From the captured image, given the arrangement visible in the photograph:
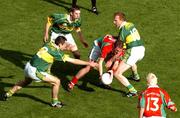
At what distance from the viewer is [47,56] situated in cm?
1468

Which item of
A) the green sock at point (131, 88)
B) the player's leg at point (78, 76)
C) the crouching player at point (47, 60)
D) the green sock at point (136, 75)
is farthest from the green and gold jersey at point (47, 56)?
the green sock at point (136, 75)

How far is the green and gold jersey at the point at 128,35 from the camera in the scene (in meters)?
15.8

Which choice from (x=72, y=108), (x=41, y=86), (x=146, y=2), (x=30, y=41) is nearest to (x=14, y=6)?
(x=30, y=41)

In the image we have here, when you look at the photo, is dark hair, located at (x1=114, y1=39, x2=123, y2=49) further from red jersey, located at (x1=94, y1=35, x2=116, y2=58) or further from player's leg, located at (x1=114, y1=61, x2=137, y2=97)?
player's leg, located at (x1=114, y1=61, x2=137, y2=97)

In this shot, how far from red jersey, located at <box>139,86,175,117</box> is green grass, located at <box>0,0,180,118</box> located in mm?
3074

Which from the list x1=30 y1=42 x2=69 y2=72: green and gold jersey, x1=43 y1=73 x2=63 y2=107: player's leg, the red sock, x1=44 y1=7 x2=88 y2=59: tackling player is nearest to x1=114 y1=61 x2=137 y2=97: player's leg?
the red sock

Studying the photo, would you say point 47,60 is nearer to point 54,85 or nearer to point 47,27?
point 54,85

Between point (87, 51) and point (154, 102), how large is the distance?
27.8 feet

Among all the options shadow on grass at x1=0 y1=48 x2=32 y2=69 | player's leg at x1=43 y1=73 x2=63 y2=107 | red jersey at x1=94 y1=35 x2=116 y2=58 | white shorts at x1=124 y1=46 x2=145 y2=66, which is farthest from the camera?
shadow on grass at x1=0 y1=48 x2=32 y2=69

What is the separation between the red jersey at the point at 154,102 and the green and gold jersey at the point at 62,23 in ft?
19.0

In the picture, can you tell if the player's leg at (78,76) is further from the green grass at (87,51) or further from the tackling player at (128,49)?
the tackling player at (128,49)

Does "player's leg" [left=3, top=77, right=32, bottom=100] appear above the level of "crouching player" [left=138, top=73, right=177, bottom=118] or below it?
below

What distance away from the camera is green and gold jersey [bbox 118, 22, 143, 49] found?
15823mm

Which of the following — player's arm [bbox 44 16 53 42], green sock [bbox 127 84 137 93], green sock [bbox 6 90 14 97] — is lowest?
green sock [bbox 6 90 14 97]
